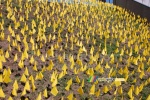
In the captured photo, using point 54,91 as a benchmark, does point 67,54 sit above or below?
above

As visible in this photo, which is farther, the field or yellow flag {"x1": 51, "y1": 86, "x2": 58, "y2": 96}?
the field

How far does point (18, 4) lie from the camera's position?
34.6ft

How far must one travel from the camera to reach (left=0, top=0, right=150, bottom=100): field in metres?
5.57

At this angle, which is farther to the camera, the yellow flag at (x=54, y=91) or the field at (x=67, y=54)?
the field at (x=67, y=54)

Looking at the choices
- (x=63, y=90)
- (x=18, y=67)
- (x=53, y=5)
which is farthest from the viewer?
(x=53, y=5)

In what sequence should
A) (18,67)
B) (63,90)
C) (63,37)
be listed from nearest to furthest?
(63,90) → (18,67) → (63,37)

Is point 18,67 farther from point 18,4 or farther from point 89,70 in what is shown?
point 18,4

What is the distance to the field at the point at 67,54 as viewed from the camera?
557 cm

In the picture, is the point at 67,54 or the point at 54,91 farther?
the point at 67,54

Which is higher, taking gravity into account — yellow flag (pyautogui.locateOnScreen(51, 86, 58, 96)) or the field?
the field

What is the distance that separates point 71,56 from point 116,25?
4.13 m

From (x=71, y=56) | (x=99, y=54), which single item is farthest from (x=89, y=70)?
(x=99, y=54)

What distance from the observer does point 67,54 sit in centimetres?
741

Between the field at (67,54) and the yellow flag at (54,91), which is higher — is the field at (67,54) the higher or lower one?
the higher one
